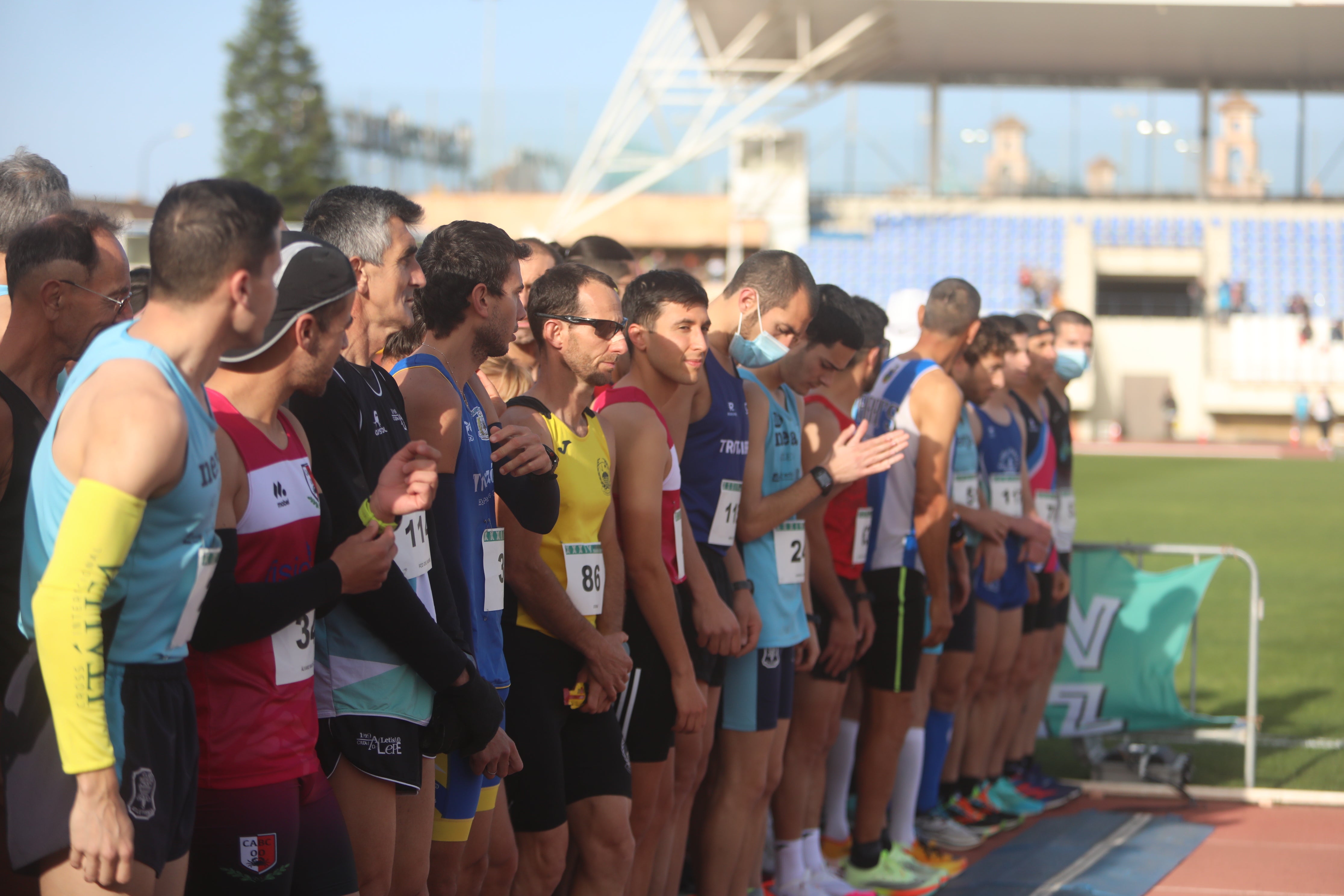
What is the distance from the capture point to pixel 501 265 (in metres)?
3.17

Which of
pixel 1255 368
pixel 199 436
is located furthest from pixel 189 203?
pixel 1255 368

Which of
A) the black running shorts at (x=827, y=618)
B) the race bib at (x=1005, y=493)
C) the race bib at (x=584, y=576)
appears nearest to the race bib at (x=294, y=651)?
the race bib at (x=584, y=576)

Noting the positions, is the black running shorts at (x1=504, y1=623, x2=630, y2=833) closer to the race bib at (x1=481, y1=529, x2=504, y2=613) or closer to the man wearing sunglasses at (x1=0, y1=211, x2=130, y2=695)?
the race bib at (x1=481, y1=529, x2=504, y2=613)

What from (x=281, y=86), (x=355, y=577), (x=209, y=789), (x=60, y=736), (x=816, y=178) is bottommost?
(x=209, y=789)

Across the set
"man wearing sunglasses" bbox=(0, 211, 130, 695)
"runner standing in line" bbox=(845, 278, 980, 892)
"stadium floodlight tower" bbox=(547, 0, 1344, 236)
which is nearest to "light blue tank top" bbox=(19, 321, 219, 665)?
"man wearing sunglasses" bbox=(0, 211, 130, 695)

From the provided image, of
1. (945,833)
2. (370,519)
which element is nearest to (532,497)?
(370,519)

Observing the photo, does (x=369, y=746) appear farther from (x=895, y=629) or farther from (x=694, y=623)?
(x=895, y=629)

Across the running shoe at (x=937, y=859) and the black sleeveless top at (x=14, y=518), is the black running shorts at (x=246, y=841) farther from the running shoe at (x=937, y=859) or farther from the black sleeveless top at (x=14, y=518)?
the running shoe at (x=937, y=859)

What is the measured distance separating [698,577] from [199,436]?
220 centimetres

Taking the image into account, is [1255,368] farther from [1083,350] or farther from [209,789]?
[209,789]

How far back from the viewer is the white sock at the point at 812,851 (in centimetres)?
500

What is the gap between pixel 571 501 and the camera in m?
3.51

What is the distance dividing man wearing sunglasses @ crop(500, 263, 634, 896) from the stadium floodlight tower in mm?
29579

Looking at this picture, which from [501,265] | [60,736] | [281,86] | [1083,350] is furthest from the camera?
[281,86]
